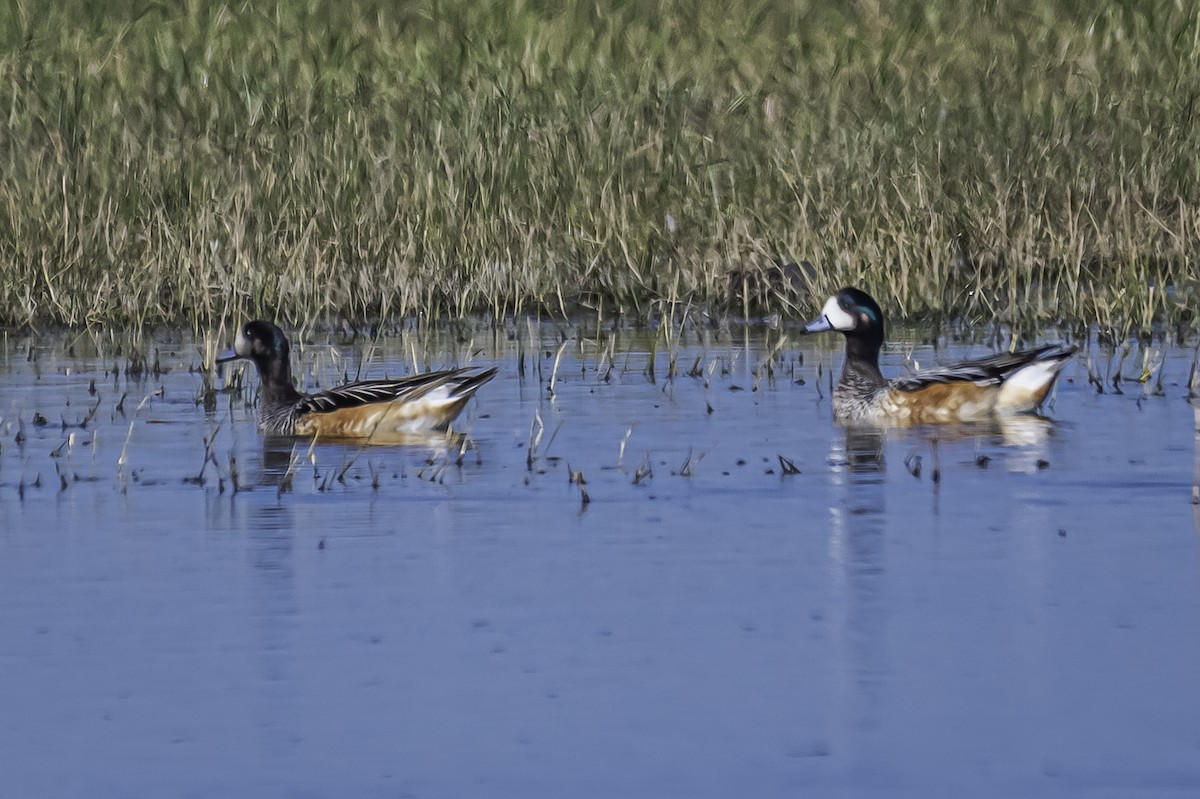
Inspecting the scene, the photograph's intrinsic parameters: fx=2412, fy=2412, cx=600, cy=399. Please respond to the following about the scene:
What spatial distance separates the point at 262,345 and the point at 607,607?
507cm

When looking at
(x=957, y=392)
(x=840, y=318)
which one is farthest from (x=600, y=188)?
(x=957, y=392)

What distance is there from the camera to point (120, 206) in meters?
14.7

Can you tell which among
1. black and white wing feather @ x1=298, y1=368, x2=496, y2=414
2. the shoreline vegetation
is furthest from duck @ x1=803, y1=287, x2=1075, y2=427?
the shoreline vegetation

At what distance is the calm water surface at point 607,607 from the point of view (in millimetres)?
5305

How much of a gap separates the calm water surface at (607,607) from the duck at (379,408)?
0.94 feet

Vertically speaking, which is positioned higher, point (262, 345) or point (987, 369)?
point (262, 345)

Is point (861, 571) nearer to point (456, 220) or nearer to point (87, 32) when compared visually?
point (456, 220)

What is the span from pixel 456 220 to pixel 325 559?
736 cm

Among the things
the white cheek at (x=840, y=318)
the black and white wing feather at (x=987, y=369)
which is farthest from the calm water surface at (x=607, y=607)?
the white cheek at (x=840, y=318)

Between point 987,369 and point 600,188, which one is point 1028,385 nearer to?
point 987,369

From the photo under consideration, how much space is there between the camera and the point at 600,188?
15109 mm

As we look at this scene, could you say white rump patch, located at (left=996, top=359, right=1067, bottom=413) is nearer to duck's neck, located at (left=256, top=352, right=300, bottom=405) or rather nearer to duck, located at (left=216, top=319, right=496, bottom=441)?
duck, located at (left=216, top=319, right=496, bottom=441)

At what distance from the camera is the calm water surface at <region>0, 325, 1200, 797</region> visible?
17.4 ft

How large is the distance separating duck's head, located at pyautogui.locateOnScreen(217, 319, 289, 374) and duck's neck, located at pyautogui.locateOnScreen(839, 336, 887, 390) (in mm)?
2669
